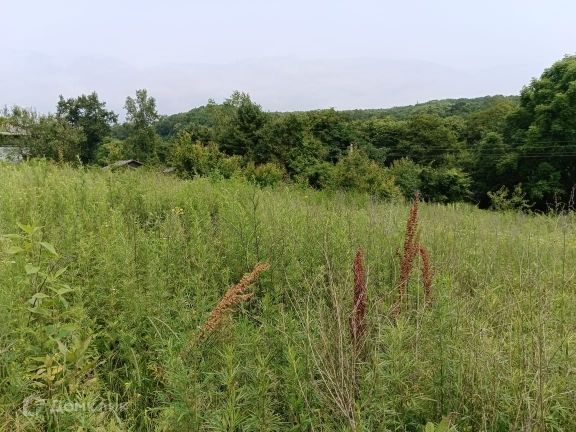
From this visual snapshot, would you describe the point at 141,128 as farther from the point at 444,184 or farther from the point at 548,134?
the point at 548,134

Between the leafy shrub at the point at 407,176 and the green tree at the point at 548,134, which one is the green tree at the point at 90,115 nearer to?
the leafy shrub at the point at 407,176

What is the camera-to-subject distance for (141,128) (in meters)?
53.6

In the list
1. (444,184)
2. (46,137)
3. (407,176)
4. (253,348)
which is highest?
(46,137)

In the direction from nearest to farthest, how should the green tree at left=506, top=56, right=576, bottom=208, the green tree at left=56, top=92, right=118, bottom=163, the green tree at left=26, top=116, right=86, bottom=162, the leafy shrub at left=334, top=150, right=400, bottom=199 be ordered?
the leafy shrub at left=334, top=150, right=400, bottom=199 < the green tree at left=26, top=116, right=86, bottom=162 < the green tree at left=506, top=56, right=576, bottom=208 < the green tree at left=56, top=92, right=118, bottom=163

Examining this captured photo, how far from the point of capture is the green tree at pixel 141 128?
53000 mm

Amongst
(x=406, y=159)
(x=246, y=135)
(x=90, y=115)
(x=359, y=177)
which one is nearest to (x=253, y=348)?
(x=359, y=177)

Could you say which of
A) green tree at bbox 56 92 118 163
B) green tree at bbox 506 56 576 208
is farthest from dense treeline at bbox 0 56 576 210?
green tree at bbox 56 92 118 163

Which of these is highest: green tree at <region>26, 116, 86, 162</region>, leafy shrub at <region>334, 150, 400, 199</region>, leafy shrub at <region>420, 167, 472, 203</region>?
green tree at <region>26, 116, 86, 162</region>

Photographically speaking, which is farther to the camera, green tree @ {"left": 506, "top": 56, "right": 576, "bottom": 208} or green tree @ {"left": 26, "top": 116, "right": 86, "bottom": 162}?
green tree @ {"left": 506, "top": 56, "right": 576, "bottom": 208}

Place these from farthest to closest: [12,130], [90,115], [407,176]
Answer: [90,115]
[12,130]
[407,176]

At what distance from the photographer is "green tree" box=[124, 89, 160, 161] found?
174 ft

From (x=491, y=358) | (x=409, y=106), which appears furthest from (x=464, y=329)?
(x=409, y=106)

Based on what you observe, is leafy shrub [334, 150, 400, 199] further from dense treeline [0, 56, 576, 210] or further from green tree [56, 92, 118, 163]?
green tree [56, 92, 118, 163]

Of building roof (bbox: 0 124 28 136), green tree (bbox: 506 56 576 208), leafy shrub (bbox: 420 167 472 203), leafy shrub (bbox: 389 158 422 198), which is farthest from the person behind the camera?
leafy shrub (bbox: 420 167 472 203)
